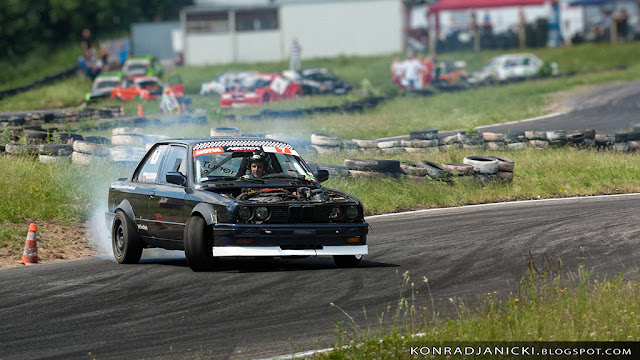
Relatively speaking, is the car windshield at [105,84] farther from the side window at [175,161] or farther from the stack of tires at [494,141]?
the side window at [175,161]

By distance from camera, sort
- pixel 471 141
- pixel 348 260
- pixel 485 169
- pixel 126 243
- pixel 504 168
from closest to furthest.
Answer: pixel 348 260, pixel 126 243, pixel 485 169, pixel 504 168, pixel 471 141

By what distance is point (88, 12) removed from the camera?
56.2 m

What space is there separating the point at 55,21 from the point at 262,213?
49790 mm

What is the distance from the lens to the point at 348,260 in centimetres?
923

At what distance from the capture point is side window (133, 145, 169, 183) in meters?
10.2

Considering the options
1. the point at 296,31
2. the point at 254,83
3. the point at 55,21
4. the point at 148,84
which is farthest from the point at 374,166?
the point at 55,21

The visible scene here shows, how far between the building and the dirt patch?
38067 mm

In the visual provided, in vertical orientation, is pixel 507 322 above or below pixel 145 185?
below

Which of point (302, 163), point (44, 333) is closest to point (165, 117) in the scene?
point (302, 163)

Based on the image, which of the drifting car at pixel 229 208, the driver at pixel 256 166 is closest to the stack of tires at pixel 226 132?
the drifting car at pixel 229 208

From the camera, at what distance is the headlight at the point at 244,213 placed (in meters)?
8.62

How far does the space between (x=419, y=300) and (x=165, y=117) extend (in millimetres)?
17799

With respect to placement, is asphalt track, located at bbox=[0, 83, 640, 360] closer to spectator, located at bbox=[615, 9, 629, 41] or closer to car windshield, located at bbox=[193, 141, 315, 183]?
car windshield, located at bbox=[193, 141, 315, 183]

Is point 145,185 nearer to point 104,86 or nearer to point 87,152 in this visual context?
point 87,152
